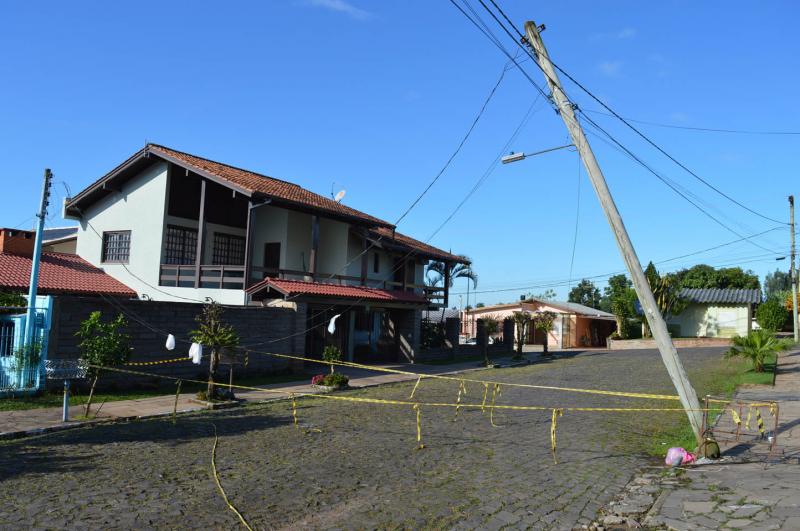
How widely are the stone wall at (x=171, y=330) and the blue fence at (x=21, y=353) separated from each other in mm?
240

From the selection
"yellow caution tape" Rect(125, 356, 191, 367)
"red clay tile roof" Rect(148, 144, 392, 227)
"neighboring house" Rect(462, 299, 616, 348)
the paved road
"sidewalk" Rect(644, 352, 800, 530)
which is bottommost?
the paved road

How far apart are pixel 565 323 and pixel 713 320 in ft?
33.4

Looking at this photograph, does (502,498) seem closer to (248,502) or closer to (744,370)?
(248,502)

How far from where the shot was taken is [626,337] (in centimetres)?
4250

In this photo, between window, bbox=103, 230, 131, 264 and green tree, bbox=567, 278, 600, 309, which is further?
green tree, bbox=567, 278, 600, 309

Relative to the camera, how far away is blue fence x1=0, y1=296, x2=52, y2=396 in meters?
13.7

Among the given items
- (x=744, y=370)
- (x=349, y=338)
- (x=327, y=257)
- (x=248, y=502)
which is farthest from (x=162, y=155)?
(x=744, y=370)

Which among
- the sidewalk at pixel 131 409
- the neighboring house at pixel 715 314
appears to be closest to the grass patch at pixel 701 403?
the sidewalk at pixel 131 409

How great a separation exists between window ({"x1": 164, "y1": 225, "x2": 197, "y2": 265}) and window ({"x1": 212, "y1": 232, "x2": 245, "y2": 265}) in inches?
34.9

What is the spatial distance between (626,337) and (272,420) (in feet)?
116

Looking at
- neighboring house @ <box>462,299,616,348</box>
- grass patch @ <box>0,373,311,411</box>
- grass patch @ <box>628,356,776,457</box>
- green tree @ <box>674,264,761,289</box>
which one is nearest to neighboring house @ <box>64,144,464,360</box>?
grass patch @ <box>0,373,311,411</box>

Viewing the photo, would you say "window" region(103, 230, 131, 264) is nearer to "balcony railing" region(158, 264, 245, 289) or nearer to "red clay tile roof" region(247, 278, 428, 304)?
"balcony railing" region(158, 264, 245, 289)

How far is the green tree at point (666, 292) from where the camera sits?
39375 mm

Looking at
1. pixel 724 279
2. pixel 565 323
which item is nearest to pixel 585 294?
pixel 724 279
